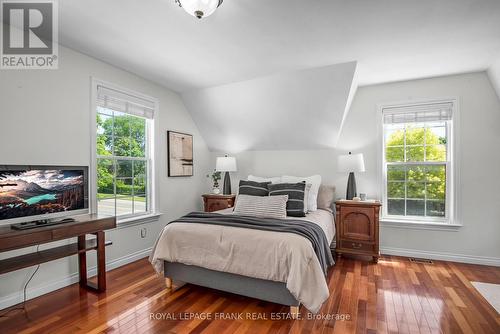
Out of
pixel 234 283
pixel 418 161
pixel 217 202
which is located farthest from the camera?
pixel 217 202

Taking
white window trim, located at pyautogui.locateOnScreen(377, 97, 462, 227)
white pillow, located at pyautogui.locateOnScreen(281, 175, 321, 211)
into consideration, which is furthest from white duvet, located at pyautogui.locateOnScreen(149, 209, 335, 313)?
white window trim, located at pyautogui.locateOnScreen(377, 97, 462, 227)

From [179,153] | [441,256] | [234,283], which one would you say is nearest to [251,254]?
[234,283]

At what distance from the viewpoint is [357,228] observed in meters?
3.46

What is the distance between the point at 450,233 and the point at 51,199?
4.66 m

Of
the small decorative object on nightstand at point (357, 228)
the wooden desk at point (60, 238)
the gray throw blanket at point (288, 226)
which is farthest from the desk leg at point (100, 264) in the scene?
the small decorative object on nightstand at point (357, 228)

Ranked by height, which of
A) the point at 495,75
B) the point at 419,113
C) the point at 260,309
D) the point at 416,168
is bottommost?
the point at 260,309

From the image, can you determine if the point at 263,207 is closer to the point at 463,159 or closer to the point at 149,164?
the point at 149,164

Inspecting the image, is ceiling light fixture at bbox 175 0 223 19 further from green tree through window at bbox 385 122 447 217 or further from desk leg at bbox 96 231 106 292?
green tree through window at bbox 385 122 447 217

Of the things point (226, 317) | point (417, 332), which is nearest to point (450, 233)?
point (417, 332)

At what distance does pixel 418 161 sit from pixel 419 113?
671mm

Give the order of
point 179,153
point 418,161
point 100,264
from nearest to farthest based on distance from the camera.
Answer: point 100,264 → point 418,161 → point 179,153

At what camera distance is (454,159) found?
134 inches

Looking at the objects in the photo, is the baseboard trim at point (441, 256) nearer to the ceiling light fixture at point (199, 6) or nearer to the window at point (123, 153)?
the window at point (123, 153)

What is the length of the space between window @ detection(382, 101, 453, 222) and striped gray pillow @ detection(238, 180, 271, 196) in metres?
1.80
